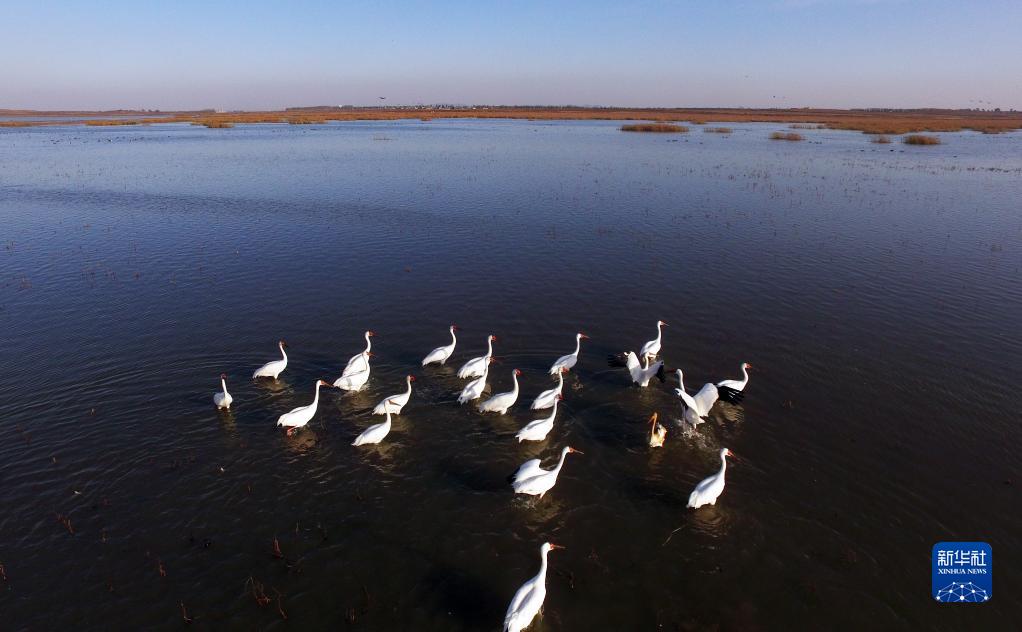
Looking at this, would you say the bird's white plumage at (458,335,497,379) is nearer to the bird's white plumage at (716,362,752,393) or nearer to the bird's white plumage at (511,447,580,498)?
the bird's white plumage at (511,447,580,498)

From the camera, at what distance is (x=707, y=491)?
9383 millimetres

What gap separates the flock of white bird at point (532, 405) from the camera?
759 cm

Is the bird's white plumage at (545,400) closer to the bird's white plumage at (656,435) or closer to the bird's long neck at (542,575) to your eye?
the bird's white plumage at (656,435)

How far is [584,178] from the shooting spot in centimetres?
4066

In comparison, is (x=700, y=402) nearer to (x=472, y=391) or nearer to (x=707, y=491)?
(x=707, y=491)

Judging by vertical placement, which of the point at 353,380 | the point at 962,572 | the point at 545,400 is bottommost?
the point at 962,572

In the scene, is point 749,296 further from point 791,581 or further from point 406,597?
point 406,597

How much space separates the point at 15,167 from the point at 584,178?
4728 centimetres

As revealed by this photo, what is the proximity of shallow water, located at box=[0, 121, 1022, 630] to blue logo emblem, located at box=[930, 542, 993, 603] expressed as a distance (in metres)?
0.18

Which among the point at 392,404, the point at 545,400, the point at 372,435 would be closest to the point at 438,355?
the point at 392,404

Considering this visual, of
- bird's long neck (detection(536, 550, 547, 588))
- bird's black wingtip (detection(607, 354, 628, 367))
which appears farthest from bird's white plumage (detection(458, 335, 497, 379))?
bird's long neck (detection(536, 550, 547, 588))

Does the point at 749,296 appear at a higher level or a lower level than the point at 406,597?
higher

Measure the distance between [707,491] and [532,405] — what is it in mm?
4433

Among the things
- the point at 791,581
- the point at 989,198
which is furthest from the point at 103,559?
the point at 989,198
